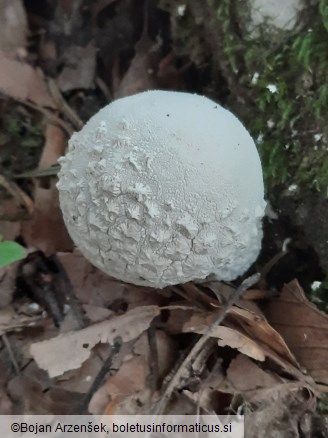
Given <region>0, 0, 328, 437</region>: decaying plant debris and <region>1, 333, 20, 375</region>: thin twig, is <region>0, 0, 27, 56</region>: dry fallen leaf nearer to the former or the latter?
<region>0, 0, 328, 437</region>: decaying plant debris

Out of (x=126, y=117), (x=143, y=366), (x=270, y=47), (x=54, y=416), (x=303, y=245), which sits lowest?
(x=54, y=416)

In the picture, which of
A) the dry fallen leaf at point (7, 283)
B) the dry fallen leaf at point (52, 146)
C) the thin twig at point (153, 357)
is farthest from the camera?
the dry fallen leaf at point (52, 146)

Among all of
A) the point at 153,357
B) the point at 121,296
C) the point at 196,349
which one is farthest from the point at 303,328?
the point at 121,296

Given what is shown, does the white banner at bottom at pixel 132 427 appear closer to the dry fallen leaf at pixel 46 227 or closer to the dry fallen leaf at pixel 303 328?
the dry fallen leaf at pixel 303 328

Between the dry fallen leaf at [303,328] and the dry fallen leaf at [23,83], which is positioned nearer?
the dry fallen leaf at [303,328]

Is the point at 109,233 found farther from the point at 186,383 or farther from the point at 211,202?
the point at 186,383

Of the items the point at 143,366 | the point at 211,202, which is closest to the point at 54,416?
the point at 143,366

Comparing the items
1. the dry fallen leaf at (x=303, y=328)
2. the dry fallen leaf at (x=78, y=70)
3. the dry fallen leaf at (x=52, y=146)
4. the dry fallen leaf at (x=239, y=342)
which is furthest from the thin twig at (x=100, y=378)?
the dry fallen leaf at (x=78, y=70)
